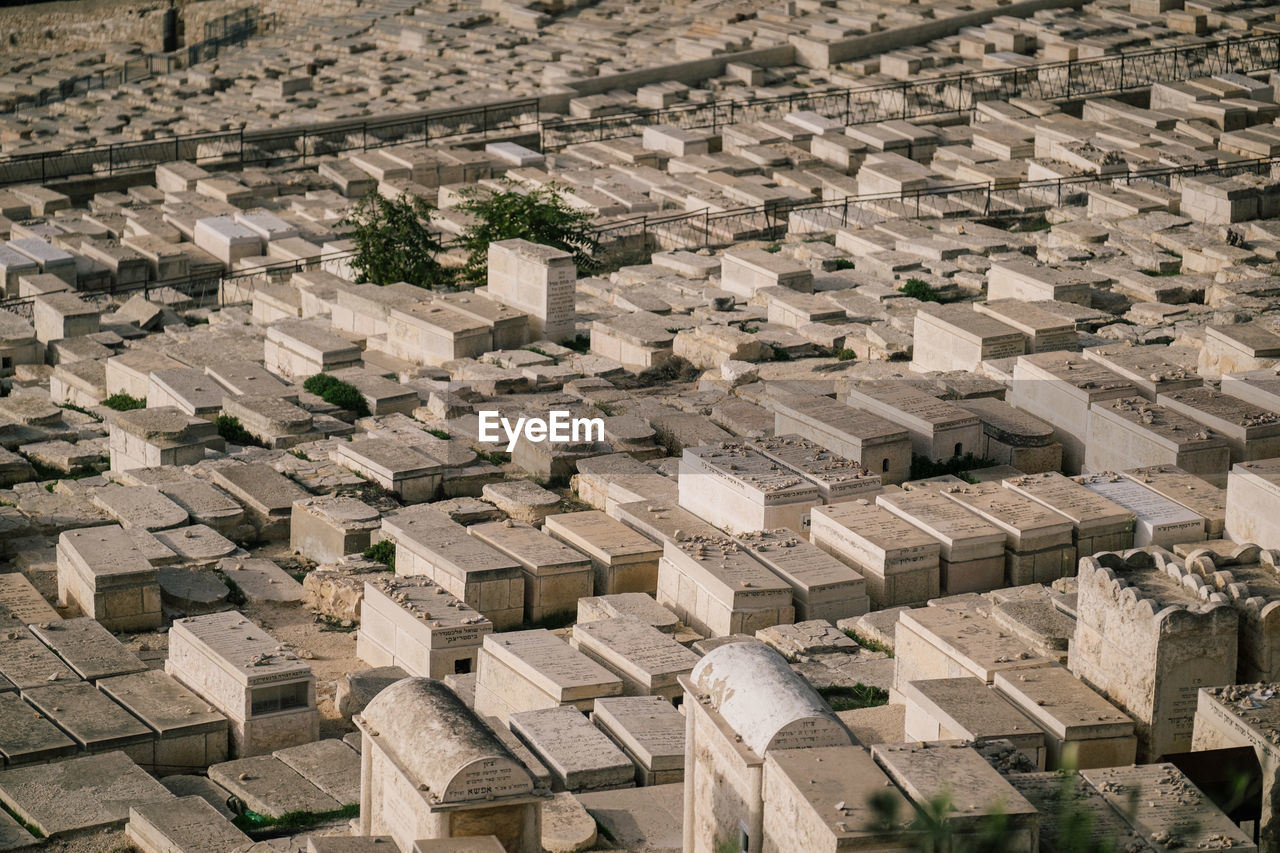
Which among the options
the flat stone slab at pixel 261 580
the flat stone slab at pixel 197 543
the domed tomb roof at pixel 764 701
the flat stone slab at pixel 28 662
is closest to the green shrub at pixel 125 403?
the flat stone slab at pixel 197 543

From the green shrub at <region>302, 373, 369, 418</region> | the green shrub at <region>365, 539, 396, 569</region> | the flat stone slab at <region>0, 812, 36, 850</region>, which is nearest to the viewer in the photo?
the flat stone slab at <region>0, 812, 36, 850</region>

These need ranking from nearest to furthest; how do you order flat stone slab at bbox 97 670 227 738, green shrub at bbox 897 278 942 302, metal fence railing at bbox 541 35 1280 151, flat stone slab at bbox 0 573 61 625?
flat stone slab at bbox 97 670 227 738, flat stone slab at bbox 0 573 61 625, green shrub at bbox 897 278 942 302, metal fence railing at bbox 541 35 1280 151

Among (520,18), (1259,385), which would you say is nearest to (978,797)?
(1259,385)

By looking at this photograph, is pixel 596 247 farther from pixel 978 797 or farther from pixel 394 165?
pixel 978 797

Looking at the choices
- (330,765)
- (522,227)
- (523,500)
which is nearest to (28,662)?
(330,765)

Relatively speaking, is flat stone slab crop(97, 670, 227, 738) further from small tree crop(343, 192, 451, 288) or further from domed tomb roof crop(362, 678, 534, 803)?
small tree crop(343, 192, 451, 288)

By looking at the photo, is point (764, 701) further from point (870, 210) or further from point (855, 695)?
point (870, 210)

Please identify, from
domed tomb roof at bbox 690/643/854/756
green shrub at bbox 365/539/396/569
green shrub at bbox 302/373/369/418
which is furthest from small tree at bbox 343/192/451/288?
domed tomb roof at bbox 690/643/854/756
